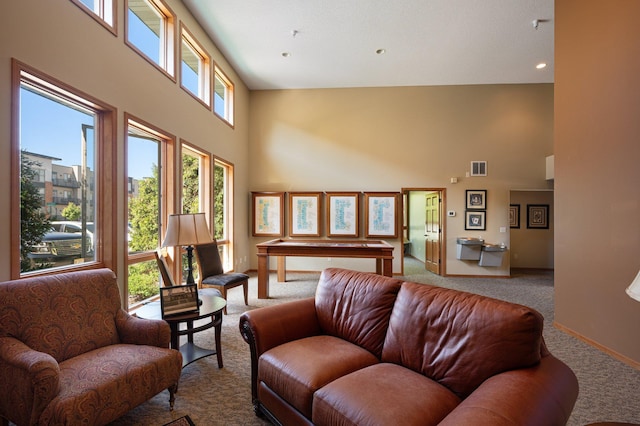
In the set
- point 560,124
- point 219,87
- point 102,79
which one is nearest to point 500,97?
point 560,124

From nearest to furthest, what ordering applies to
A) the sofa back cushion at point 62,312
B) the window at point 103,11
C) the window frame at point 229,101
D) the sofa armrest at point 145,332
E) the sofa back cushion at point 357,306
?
the sofa back cushion at point 62,312 < the sofa back cushion at point 357,306 < the sofa armrest at point 145,332 < the window at point 103,11 < the window frame at point 229,101

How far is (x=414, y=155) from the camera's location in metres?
6.37

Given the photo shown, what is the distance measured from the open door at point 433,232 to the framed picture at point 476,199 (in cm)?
60

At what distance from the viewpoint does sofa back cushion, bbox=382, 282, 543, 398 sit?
1.27 meters

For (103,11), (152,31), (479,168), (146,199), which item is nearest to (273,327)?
(146,199)

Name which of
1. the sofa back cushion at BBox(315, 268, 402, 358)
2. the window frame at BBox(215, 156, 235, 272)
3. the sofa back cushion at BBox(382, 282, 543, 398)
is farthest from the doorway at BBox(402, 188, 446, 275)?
the sofa back cushion at BBox(382, 282, 543, 398)

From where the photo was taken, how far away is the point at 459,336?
145 centimetres

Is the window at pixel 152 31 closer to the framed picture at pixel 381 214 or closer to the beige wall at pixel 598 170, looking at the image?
the framed picture at pixel 381 214

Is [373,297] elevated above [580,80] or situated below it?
below

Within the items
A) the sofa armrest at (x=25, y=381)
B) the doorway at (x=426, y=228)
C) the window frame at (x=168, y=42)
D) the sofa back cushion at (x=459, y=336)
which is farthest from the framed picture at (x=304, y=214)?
the sofa armrest at (x=25, y=381)

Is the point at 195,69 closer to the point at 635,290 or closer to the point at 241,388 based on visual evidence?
the point at 241,388

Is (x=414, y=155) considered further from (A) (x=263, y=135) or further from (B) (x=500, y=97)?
(A) (x=263, y=135)

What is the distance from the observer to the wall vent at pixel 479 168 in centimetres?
623

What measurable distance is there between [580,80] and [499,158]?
10.6ft
